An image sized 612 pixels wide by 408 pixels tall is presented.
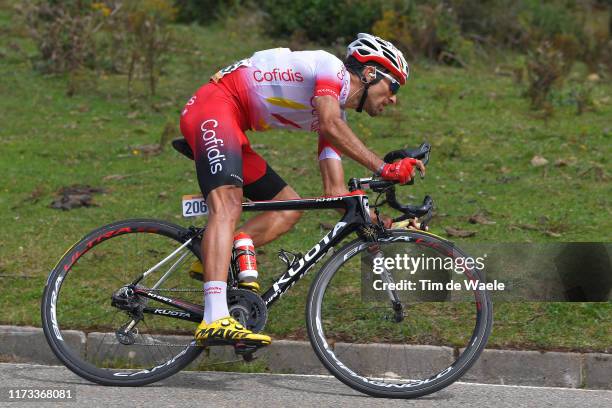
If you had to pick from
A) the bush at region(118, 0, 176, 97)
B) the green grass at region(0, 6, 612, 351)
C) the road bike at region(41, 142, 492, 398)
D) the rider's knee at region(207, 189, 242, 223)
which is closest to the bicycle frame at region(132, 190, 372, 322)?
the road bike at region(41, 142, 492, 398)

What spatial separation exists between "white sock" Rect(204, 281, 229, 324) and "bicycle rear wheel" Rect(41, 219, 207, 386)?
0.25m

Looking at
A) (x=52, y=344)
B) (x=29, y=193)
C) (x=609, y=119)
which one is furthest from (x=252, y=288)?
(x=609, y=119)

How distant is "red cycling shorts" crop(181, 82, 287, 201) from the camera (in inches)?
232

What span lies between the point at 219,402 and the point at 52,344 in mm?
1092

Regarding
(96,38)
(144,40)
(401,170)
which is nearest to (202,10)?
(96,38)

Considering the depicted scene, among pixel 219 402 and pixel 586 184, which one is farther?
pixel 586 184

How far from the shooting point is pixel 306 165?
37.1ft

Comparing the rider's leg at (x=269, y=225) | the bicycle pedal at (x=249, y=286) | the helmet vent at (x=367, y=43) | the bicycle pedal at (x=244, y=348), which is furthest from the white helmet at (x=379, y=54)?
the bicycle pedal at (x=244, y=348)

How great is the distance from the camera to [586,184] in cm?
1053

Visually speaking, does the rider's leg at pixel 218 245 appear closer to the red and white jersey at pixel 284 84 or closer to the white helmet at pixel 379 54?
the red and white jersey at pixel 284 84

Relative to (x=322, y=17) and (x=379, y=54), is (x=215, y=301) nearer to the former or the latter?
(x=379, y=54)

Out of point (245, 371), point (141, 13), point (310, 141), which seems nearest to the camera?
point (245, 371)

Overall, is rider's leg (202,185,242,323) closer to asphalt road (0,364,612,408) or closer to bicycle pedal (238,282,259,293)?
bicycle pedal (238,282,259,293)

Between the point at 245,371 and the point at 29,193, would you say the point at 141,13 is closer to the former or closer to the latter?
the point at 29,193
